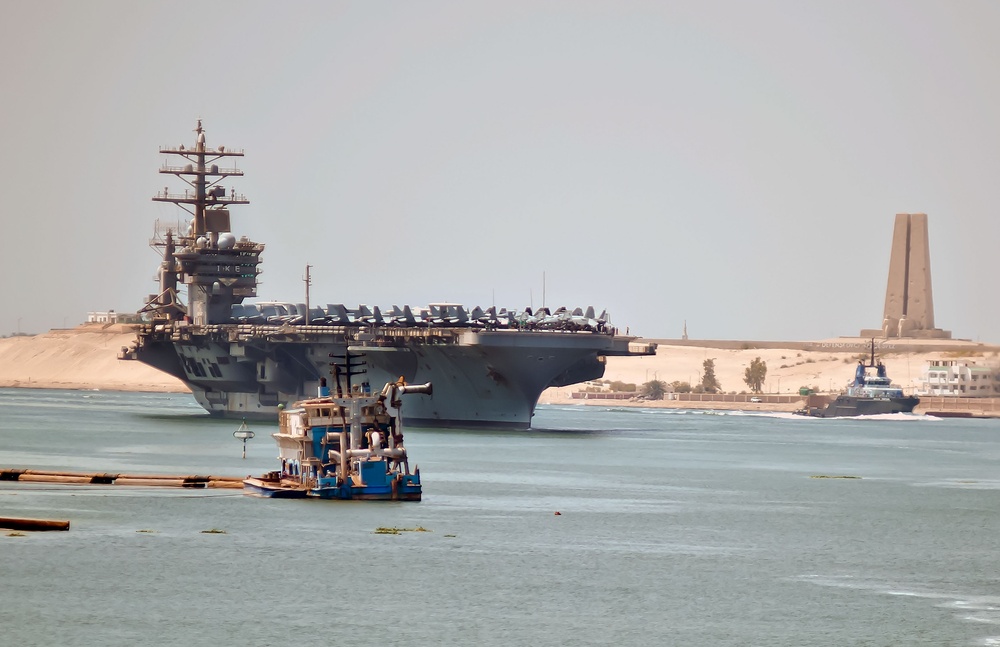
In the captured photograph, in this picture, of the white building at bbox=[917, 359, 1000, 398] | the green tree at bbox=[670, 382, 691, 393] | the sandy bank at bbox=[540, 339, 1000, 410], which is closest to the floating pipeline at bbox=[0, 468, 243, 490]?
the white building at bbox=[917, 359, 1000, 398]

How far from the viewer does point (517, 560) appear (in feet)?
108

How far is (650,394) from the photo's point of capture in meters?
176

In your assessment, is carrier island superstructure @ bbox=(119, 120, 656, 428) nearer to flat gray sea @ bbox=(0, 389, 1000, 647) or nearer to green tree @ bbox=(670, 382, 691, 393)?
flat gray sea @ bbox=(0, 389, 1000, 647)

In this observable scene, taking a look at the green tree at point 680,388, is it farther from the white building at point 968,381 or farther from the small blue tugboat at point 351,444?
the small blue tugboat at point 351,444

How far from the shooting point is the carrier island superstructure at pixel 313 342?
229ft

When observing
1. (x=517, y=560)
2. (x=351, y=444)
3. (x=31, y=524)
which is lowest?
(x=517, y=560)

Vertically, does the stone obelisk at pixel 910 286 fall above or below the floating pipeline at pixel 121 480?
above

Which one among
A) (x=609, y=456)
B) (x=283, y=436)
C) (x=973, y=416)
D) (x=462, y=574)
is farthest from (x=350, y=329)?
(x=973, y=416)

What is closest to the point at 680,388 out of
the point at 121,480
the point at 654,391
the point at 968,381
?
the point at 654,391

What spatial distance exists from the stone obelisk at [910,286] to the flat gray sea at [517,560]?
120932 mm

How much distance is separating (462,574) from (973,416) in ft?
388

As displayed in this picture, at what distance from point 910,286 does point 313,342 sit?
117719mm

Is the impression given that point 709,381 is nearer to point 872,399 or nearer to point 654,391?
point 654,391

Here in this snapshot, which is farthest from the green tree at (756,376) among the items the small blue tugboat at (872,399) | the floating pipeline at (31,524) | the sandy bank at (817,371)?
the floating pipeline at (31,524)
